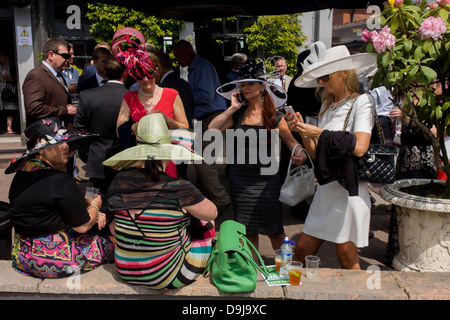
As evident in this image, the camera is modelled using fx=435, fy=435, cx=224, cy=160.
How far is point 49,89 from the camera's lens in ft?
14.8

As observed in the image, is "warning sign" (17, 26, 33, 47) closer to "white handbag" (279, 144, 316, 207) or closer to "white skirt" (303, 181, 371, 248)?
"white handbag" (279, 144, 316, 207)

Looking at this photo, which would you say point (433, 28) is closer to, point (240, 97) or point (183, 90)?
point (240, 97)

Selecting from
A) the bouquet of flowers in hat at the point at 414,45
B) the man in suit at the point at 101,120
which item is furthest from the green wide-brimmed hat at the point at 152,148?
the bouquet of flowers in hat at the point at 414,45

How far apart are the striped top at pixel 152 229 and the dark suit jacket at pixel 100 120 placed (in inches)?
60.9

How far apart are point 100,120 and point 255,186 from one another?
1694mm

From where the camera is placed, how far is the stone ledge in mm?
2814

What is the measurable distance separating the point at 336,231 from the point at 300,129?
0.81 m

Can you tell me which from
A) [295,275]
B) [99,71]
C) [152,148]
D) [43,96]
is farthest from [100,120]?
[295,275]

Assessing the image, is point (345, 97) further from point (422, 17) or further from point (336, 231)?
point (336, 231)

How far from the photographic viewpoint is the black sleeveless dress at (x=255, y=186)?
3.55 meters

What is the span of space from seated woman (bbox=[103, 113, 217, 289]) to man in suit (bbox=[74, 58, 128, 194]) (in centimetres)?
142

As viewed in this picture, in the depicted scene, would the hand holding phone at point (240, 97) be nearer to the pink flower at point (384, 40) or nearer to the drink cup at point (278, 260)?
the pink flower at point (384, 40)

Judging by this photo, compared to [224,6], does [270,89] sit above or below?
below
